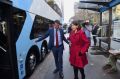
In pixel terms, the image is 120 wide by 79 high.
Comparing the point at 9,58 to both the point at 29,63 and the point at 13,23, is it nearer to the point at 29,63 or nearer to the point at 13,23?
the point at 13,23

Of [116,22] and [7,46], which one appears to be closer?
[7,46]

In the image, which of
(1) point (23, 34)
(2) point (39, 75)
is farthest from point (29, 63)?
(1) point (23, 34)

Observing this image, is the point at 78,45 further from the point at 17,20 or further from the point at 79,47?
the point at 17,20

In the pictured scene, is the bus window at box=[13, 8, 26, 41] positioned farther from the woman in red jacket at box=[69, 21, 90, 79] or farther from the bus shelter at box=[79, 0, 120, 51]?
the bus shelter at box=[79, 0, 120, 51]

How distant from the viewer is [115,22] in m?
13.9

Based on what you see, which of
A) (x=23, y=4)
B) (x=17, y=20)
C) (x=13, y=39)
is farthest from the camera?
(x=23, y=4)

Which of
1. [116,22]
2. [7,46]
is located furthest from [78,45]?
[116,22]

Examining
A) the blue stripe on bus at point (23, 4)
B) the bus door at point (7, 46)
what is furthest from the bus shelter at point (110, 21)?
A: the bus door at point (7, 46)

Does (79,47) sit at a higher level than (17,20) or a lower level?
lower

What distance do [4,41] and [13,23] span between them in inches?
23.8

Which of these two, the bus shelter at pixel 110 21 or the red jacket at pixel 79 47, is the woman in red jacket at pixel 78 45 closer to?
the red jacket at pixel 79 47

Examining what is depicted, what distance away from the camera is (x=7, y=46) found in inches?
231

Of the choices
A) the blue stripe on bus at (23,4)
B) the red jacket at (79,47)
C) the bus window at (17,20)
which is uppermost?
the blue stripe on bus at (23,4)

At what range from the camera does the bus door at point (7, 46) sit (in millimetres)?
5742
